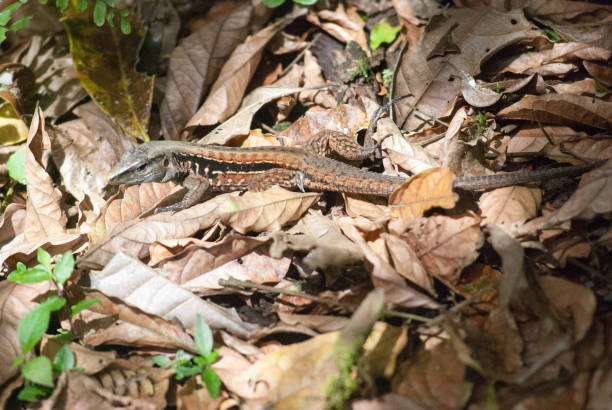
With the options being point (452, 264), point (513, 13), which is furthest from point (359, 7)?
point (452, 264)

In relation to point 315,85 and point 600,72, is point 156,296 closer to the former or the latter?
point 315,85

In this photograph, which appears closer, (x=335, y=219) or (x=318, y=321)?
(x=318, y=321)

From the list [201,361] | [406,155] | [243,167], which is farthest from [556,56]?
[201,361]

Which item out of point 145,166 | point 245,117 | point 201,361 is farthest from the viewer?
point 245,117

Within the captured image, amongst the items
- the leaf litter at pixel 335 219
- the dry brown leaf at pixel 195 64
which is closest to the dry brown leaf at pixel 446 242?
the leaf litter at pixel 335 219

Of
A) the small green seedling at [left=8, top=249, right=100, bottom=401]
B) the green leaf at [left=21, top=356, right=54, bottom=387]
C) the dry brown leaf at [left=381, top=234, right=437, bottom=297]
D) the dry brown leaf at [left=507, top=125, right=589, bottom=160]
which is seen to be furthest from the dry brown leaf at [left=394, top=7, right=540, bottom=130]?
the green leaf at [left=21, top=356, right=54, bottom=387]

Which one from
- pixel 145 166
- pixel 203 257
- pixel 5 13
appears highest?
pixel 5 13

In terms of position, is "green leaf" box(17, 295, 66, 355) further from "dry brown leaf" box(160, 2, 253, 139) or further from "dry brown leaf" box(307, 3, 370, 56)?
"dry brown leaf" box(307, 3, 370, 56)
